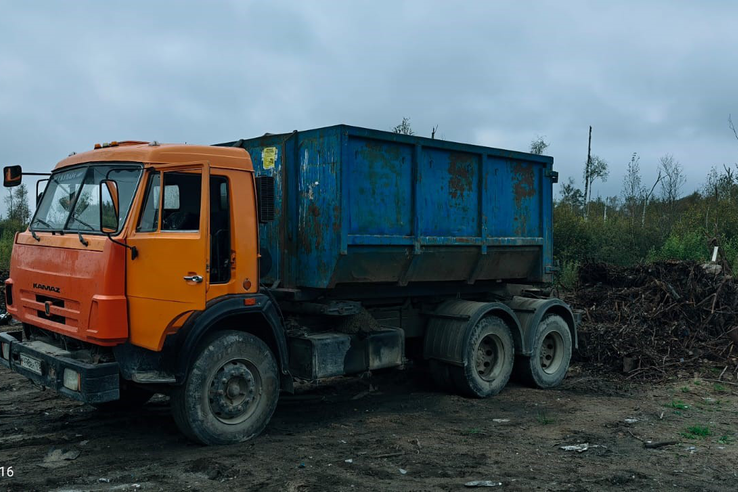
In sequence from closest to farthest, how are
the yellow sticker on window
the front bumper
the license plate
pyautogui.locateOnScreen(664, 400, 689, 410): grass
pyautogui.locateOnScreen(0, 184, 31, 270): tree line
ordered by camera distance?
the front bumper < the license plate < the yellow sticker on window < pyautogui.locateOnScreen(664, 400, 689, 410): grass < pyautogui.locateOnScreen(0, 184, 31, 270): tree line

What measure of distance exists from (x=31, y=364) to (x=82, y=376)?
3.00 ft

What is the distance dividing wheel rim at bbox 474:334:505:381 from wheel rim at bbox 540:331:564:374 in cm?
97

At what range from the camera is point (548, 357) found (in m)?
9.14

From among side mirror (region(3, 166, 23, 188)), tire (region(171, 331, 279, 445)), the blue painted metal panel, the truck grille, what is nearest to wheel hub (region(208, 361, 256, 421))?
tire (region(171, 331, 279, 445))

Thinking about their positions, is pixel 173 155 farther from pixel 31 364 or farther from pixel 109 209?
pixel 31 364

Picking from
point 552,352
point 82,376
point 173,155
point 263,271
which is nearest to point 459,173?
point 263,271

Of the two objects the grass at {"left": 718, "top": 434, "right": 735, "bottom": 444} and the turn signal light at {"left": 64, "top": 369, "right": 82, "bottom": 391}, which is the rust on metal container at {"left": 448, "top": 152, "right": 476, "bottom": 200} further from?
the turn signal light at {"left": 64, "top": 369, "right": 82, "bottom": 391}

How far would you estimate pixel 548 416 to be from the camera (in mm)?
7227

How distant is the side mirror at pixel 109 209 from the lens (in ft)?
18.5

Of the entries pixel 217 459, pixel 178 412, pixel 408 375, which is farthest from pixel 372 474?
pixel 408 375

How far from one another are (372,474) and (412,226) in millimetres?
2864

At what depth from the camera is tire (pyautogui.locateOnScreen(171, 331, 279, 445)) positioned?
18.5 feet

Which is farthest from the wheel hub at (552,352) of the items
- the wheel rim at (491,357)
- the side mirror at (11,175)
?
the side mirror at (11,175)

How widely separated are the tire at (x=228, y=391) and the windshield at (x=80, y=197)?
4.57 feet
